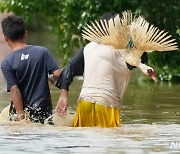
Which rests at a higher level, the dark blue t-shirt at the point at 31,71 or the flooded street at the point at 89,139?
the dark blue t-shirt at the point at 31,71

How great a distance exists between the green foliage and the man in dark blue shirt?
8561mm

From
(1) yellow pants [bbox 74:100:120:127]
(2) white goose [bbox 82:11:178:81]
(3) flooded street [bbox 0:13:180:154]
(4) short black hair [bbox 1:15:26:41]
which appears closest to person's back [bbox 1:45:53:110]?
(4) short black hair [bbox 1:15:26:41]

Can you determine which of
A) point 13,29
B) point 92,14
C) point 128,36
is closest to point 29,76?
point 13,29

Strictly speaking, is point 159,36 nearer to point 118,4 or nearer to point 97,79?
point 97,79

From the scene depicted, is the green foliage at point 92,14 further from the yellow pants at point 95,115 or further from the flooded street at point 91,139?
the yellow pants at point 95,115

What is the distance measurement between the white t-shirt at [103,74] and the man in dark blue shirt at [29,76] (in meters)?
0.41

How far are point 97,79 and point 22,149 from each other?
4.73 feet

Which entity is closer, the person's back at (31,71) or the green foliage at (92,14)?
the person's back at (31,71)

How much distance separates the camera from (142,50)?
954 cm

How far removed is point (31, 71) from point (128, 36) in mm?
1066

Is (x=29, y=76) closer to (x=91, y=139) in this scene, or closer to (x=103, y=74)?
(x=103, y=74)

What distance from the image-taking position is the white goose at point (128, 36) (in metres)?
9.41

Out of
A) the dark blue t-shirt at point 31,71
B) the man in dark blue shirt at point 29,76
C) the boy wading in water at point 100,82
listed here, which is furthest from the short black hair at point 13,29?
the boy wading in water at point 100,82

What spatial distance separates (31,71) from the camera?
955 cm
